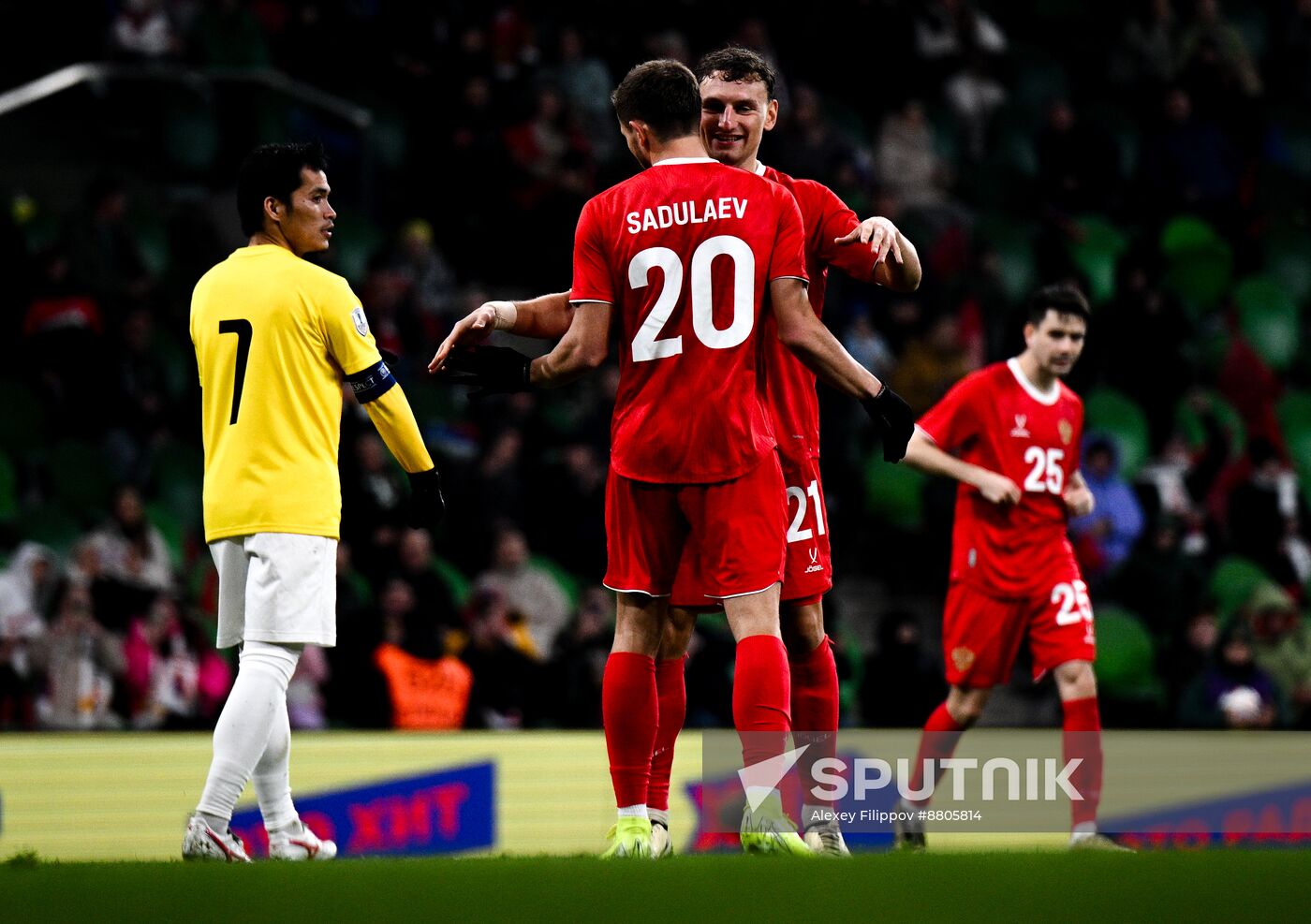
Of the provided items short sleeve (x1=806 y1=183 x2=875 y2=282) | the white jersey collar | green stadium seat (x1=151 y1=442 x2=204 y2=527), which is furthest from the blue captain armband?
green stadium seat (x1=151 y1=442 x2=204 y2=527)

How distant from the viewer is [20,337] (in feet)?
39.3

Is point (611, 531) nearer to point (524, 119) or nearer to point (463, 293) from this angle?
point (463, 293)

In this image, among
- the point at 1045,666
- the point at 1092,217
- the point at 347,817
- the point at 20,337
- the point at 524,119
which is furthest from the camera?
the point at 1092,217

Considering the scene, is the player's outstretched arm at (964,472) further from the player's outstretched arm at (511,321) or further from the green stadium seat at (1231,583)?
the green stadium seat at (1231,583)

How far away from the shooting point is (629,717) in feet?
16.8

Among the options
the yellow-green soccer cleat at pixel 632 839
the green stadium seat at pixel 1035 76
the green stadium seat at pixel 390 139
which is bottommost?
the yellow-green soccer cleat at pixel 632 839

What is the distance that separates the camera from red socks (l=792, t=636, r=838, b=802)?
5703 millimetres

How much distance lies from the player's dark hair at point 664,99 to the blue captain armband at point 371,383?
3.58 ft

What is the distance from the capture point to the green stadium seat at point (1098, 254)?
15.8 metres

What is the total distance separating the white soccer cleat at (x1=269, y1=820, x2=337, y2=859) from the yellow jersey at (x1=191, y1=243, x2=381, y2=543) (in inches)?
36.6

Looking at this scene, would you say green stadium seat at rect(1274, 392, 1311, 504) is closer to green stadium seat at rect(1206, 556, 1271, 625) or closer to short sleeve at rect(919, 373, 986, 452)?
green stadium seat at rect(1206, 556, 1271, 625)

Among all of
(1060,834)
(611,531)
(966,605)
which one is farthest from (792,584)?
(1060,834)

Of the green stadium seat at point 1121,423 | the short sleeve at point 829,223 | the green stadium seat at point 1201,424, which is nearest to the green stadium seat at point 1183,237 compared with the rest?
the green stadium seat at point 1201,424

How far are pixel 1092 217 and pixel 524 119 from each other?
214 inches
